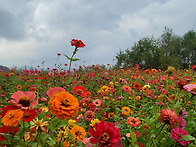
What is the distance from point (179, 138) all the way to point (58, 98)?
94 cm

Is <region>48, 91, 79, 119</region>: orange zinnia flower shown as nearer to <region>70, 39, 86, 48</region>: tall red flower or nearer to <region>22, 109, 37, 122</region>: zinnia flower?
<region>22, 109, 37, 122</region>: zinnia flower

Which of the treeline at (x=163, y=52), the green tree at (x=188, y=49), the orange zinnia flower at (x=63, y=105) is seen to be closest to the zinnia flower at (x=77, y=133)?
the orange zinnia flower at (x=63, y=105)

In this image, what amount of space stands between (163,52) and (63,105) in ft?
83.8

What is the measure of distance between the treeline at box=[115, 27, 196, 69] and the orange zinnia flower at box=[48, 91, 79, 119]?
18809 millimetres

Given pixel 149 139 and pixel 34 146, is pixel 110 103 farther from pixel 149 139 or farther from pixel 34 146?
pixel 34 146

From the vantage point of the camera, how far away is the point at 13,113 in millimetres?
667

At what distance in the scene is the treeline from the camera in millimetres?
21312

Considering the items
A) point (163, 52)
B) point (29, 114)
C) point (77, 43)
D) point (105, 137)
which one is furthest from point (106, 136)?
point (163, 52)

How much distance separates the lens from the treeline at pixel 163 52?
69.9 ft

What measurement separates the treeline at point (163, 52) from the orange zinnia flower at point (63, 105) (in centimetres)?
1881

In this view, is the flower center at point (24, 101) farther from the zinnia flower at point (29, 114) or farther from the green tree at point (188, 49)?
the green tree at point (188, 49)

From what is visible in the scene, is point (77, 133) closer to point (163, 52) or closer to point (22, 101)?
point (22, 101)

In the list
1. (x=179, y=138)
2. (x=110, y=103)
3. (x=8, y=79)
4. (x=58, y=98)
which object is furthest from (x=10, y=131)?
(x=8, y=79)

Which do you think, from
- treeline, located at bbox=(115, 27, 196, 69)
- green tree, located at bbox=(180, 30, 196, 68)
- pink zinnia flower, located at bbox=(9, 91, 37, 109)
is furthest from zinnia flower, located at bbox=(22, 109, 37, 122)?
green tree, located at bbox=(180, 30, 196, 68)
